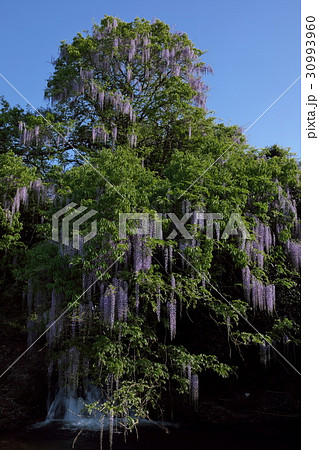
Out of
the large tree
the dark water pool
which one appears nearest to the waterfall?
the large tree

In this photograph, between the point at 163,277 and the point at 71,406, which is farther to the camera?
the point at 71,406

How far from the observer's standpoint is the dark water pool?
9484 millimetres

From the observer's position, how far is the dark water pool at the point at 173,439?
373 inches

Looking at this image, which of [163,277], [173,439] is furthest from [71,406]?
[163,277]

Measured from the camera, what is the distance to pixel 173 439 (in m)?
10.2

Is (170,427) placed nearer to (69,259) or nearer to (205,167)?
(69,259)

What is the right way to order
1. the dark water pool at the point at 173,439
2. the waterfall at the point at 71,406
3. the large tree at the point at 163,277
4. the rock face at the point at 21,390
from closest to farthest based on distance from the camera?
the large tree at the point at 163,277
the dark water pool at the point at 173,439
the rock face at the point at 21,390
the waterfall at the point at 71,406

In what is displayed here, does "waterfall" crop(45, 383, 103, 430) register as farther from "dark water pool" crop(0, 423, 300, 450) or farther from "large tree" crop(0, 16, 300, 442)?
"dark water pool" crop(0, 423, 300, 450)

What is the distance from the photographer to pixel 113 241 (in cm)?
863

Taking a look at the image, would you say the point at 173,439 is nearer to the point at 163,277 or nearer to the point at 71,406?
the point at 71,406

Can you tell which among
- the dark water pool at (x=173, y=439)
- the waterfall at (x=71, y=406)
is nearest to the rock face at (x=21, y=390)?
the waterfall at (x=71, y=406)

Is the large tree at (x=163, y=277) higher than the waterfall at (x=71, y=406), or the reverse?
the large tree at (x=163, y=277)

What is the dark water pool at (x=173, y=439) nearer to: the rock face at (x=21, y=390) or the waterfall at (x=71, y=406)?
the waterfall at (x=71, y=406)

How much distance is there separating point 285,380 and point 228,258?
436 cm
